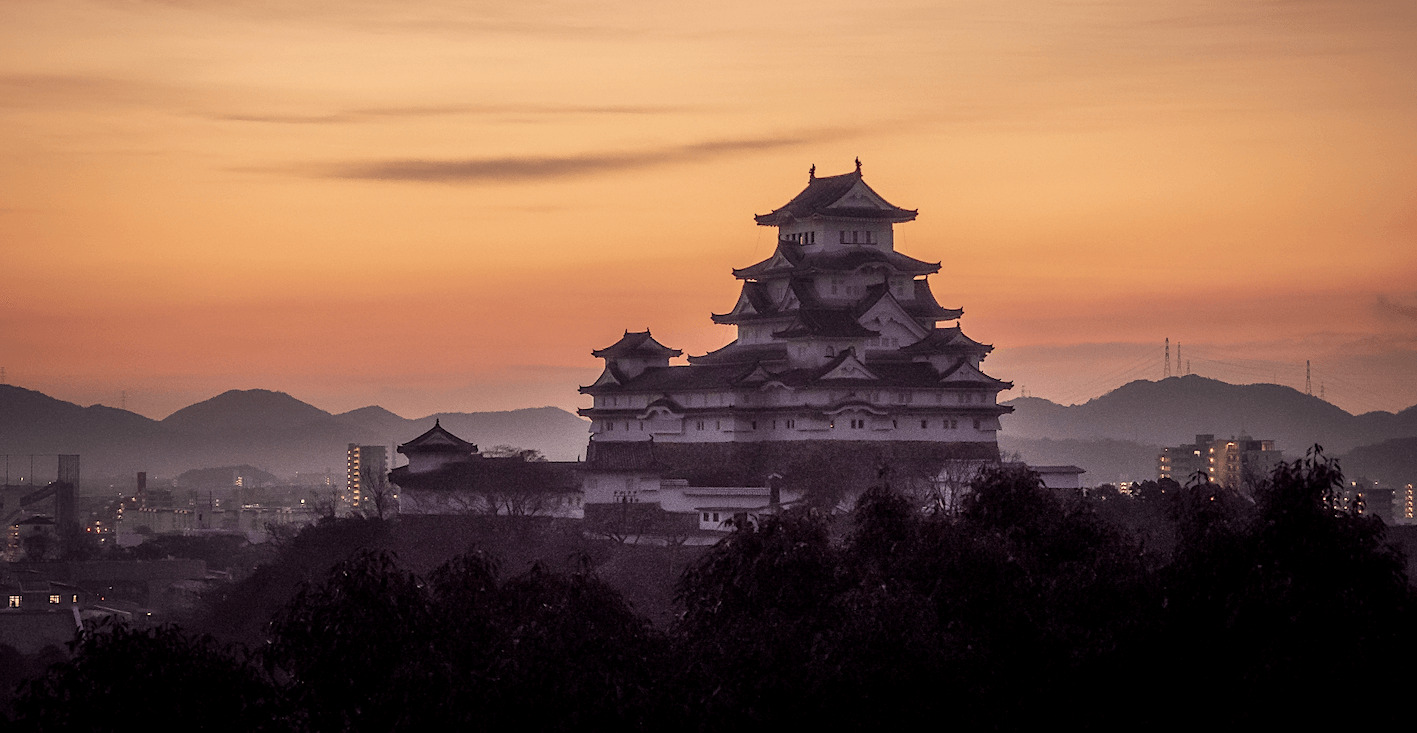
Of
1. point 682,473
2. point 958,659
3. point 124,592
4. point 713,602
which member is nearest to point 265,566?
point 682,473

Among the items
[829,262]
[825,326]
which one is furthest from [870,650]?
[829,262]

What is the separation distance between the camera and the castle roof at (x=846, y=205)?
271ft

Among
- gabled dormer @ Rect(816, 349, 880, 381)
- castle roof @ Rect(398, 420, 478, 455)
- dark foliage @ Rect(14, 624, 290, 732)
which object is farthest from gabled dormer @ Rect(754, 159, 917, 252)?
dark foliage @ Rect(14, 624, 290, 732)

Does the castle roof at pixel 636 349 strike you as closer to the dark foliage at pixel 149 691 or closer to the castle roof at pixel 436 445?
the castle roof at pixel 436 445

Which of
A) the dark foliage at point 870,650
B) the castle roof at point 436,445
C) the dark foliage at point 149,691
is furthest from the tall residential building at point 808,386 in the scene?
the dark foliage at point 149,691

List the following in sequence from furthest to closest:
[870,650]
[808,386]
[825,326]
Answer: [825,326] < [808,386] < [870,650]

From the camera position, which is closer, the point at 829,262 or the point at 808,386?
the point at 808,386

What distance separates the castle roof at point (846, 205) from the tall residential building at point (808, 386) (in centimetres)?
7

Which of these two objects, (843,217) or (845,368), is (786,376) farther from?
(843,217)

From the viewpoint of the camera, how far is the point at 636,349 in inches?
A: 3238

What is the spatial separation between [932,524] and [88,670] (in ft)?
46.8

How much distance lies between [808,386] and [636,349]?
9188mm

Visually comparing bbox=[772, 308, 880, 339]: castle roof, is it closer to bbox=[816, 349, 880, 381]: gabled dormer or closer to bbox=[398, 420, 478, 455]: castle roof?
bbox=[816, 349, 880, 381]: gabled dormer

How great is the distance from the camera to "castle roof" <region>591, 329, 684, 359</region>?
82.1 metres
